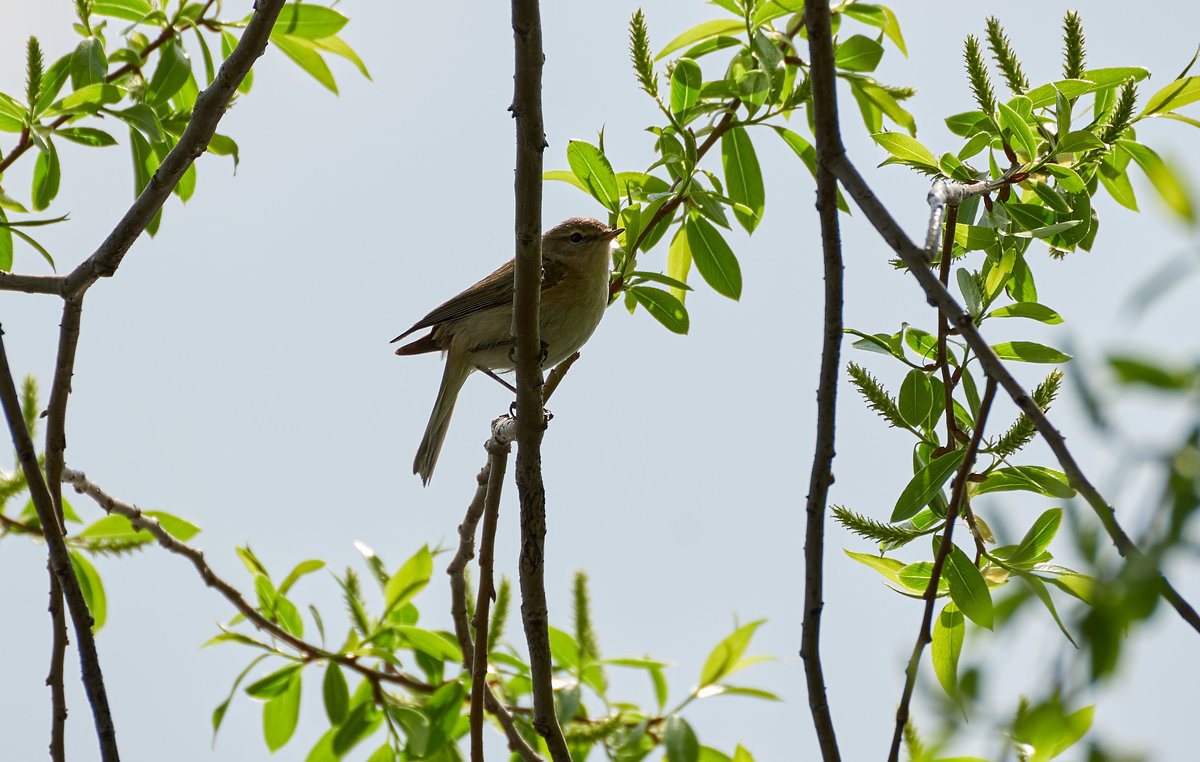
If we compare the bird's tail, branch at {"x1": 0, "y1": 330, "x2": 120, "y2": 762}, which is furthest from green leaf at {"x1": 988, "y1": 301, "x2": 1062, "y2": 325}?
the bird's tail

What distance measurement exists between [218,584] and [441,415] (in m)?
2.65

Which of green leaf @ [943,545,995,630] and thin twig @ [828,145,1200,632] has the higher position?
thin twig @ [828,145,1200,632]

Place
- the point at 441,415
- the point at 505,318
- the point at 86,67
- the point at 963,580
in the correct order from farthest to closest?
the point at 441,415
the point at 505,318
the point at 86,67
the point at 963,580

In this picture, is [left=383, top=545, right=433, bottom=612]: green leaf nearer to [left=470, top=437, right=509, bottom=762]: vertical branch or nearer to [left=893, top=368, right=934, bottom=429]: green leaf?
[left=470, top=437, right=509, bottom=762]: vertical branch

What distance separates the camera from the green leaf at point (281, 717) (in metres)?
3.39

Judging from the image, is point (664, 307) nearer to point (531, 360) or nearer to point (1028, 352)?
point (531, 360)

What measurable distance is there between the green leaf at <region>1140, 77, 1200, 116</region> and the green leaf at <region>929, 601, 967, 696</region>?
1599 millimetres

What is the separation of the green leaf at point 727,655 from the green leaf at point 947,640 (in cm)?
72

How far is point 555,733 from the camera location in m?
2.93

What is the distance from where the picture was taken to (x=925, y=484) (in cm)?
250

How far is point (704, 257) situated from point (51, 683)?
2575 millimetres

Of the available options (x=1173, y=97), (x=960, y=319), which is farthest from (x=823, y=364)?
(x=1173, y=97)

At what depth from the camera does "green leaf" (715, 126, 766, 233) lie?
11.3ft

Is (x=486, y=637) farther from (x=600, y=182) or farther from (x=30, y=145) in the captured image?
(x=30, y=145)
